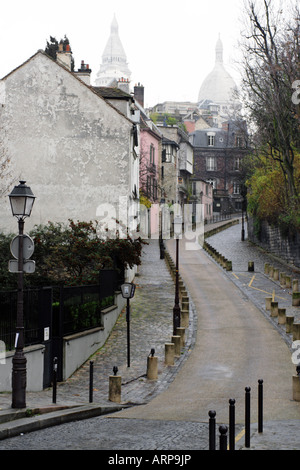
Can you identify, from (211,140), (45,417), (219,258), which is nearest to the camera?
(45,417)

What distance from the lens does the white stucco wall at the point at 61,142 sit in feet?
104

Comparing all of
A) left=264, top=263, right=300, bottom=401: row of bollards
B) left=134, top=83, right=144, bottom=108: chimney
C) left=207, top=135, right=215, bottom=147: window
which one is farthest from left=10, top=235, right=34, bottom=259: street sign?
left=207, top=135, right=215, bottom=147: window

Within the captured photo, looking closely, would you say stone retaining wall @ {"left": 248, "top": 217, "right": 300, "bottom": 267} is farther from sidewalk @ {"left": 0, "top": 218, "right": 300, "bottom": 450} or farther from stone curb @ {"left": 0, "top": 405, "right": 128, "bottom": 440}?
stone curb @ {"left": 0, "top": 405, "right": 128, "bottom": 440}

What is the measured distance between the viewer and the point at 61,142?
31938 mm

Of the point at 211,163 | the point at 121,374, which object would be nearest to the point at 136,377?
the point at 121,374

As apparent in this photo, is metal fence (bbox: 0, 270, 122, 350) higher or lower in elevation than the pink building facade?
lower

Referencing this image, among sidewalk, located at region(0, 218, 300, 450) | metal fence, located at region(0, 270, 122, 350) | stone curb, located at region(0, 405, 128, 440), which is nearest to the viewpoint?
stone curb, located at region(0, 405, 128, 440)

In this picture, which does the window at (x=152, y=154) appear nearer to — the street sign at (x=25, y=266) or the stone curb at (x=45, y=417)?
the stone curb at (x=45, y=417)

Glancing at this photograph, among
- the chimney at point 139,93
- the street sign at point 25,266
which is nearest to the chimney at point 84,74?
the street sign at point 25,266

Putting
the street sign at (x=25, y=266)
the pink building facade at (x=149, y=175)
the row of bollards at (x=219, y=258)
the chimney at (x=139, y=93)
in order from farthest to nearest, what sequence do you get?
the chimney at (x=139, y=93) < the pink building facade at (x=149, y=175) < the row of bollards at (x=219, y=258) < the street sign at (x=25, y=266)

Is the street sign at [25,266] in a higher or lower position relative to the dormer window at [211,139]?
lower

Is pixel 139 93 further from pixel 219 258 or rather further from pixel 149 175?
pixel 219 258

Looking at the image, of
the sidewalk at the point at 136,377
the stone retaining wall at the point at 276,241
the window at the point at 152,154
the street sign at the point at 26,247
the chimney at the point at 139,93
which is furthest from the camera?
the chimney at the point at 139,93

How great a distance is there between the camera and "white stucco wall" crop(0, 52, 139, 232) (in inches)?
1245
